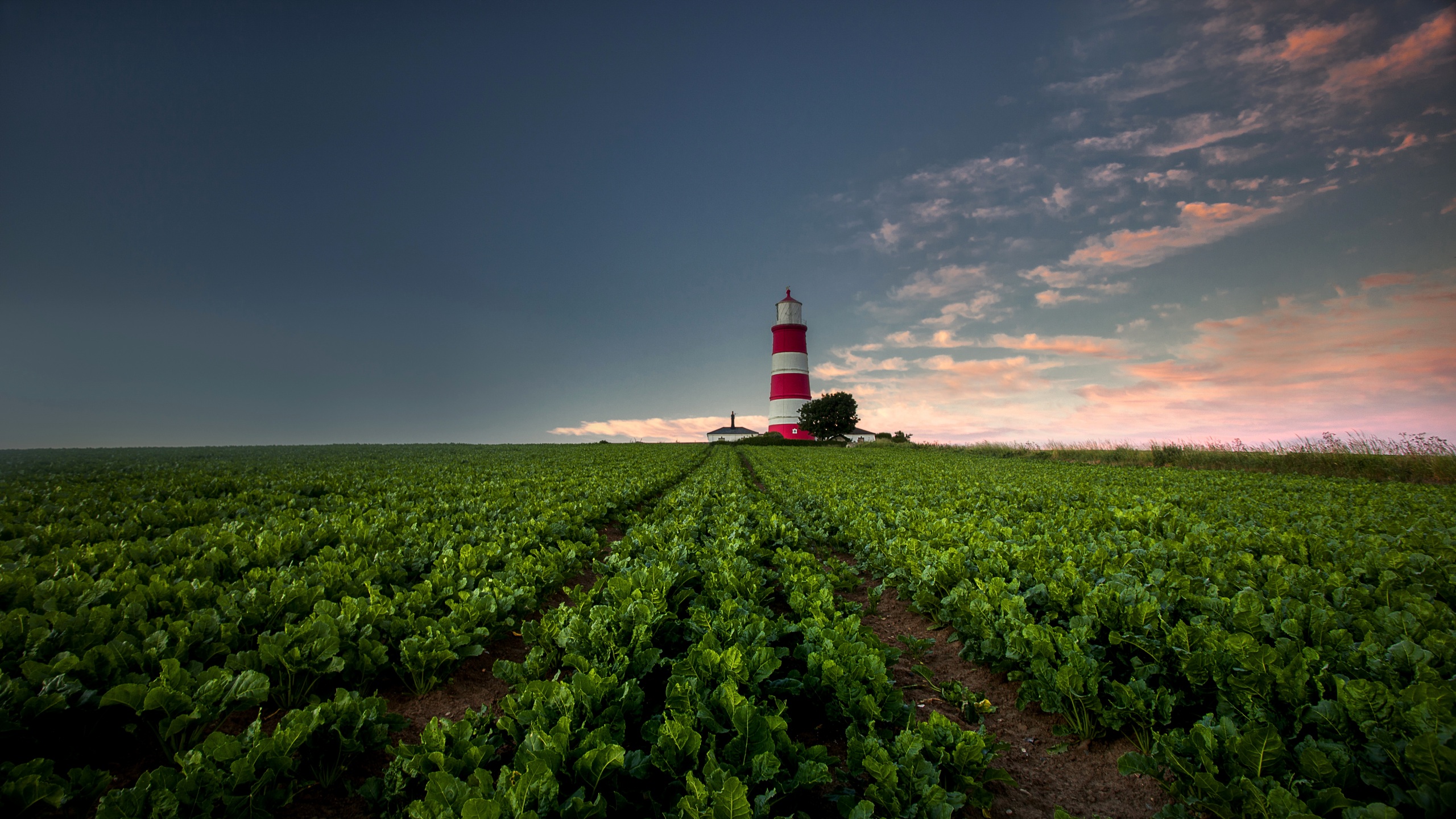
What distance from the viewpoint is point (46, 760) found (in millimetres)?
2646

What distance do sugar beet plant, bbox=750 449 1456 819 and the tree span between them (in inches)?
2269

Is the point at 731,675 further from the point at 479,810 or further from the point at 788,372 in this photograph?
the point at 788,372

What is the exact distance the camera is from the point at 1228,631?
423cm

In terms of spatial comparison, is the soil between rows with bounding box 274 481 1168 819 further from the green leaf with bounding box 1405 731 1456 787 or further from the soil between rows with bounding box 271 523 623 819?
the green leaf with bounding box 1405 731 1456 787

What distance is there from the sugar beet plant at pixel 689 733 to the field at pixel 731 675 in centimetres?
2

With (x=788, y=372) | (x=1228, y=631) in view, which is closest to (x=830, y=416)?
(x=788, y=372)

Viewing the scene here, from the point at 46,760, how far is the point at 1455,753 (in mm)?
6688

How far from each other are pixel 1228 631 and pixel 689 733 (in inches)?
175

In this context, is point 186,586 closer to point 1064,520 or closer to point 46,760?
point 46,760

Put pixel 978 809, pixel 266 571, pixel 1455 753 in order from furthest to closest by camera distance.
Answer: pixel 266 571, pixel 978 809, pixel 1455 753

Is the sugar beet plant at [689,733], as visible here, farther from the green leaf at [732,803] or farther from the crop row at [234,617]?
the crop row at [234,617]

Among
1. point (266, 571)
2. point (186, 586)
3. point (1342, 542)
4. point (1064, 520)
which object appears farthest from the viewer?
point (1064, 520)

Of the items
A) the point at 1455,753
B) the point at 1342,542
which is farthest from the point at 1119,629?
the point at 1342,542

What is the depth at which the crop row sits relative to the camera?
3031mm
